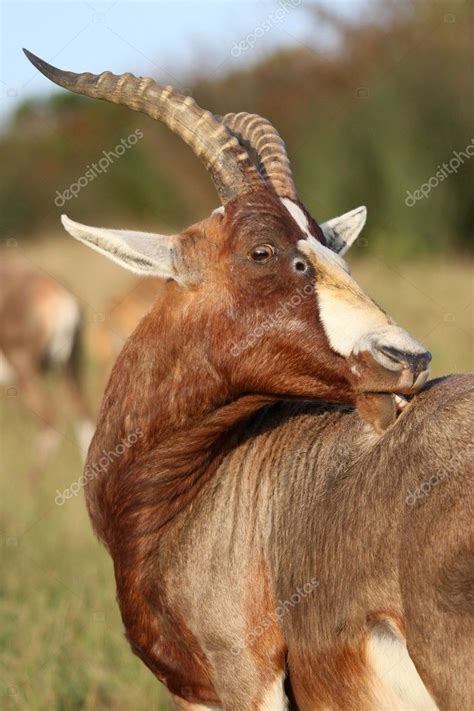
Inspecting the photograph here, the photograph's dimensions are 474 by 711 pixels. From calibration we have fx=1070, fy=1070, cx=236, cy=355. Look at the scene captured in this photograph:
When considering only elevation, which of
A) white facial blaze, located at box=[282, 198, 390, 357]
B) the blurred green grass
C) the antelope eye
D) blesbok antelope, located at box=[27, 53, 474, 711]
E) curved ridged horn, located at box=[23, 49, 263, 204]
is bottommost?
the blurred green grass

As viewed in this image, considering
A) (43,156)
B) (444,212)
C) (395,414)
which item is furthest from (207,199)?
(395,414)

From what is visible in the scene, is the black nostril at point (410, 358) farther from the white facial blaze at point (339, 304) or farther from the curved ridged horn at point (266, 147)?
the curved ridged horn at point (266, 147)

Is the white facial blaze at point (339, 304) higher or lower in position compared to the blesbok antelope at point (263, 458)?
higher

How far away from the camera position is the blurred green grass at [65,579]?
6.12 meters

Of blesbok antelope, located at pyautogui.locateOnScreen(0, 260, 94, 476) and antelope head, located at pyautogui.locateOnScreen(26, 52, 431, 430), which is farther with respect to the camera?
blesbok antelope, located at pyautogui.locateOnScreen(0, 260, 94, 476)

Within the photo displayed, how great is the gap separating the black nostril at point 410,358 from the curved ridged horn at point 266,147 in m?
1.13

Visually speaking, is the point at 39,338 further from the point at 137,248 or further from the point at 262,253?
the point at 262,253

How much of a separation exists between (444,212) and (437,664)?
65.8 feet

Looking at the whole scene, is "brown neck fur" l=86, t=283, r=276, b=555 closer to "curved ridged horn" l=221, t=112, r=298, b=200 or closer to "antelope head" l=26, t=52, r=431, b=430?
"antelope head" l=26, t=52, r=431, b=430

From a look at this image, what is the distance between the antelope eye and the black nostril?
72 centimetres

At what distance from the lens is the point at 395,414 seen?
14.3 feet

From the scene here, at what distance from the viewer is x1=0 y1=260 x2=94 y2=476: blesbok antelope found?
44.5ft

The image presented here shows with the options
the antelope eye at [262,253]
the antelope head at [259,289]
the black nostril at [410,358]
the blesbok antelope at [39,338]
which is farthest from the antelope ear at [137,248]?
the blesbok antelope at [39,338]

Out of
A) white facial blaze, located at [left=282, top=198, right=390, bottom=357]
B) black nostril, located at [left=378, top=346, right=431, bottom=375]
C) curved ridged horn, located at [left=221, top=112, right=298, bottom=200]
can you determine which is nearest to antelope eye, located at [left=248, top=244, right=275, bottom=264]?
white facial blaze, located at [left=282, top=198, right=390, bottom=357]
